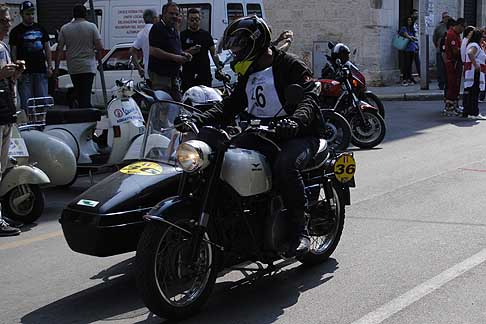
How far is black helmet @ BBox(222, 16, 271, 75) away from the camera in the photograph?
525 centimetres

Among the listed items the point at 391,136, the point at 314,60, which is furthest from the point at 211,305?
the point at 314,60

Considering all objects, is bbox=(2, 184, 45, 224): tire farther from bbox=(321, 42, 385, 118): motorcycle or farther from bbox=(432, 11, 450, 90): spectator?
bbox=(432, 11, 450, 90): spectator

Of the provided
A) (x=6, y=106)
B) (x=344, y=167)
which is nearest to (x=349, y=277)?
(x=344, y=167)

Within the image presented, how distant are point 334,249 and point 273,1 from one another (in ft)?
60.3

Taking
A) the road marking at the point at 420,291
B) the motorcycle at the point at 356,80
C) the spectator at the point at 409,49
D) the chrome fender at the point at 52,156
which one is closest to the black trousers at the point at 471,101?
the motorcycle at the point at 356,80

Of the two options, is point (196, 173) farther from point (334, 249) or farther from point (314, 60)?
point (314, 60)

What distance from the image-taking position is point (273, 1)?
23.6m

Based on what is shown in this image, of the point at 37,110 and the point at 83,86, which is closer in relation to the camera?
the point at 37,110

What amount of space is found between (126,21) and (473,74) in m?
7.67

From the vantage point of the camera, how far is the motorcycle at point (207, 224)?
460 cm

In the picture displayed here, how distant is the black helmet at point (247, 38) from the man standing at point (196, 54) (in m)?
6.75

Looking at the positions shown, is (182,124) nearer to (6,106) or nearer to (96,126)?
(6,106)

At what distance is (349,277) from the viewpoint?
5.57m

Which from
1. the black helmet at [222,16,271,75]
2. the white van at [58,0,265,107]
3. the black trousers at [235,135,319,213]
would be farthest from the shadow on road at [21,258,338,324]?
the white van at [58,0,265,107]
